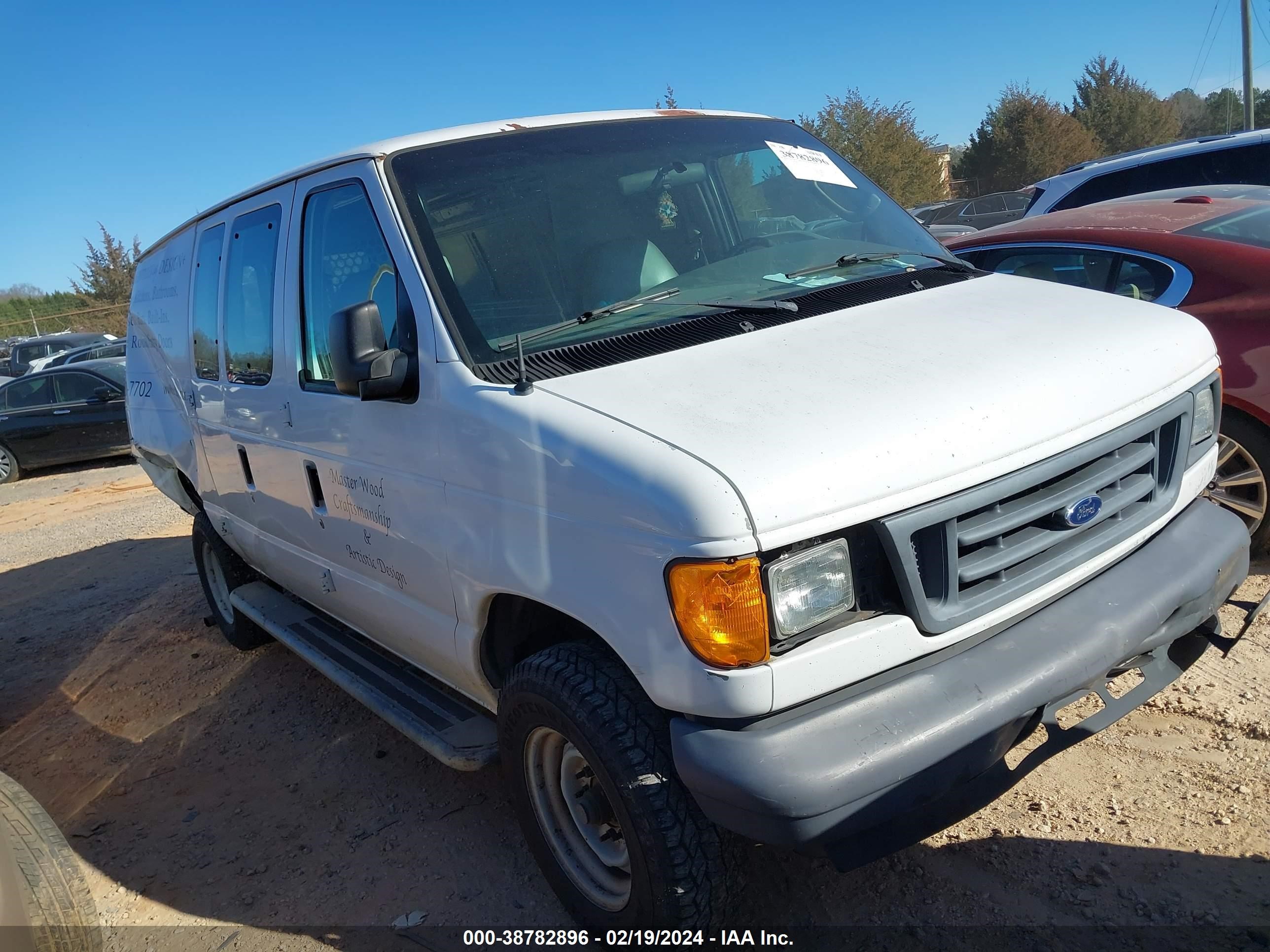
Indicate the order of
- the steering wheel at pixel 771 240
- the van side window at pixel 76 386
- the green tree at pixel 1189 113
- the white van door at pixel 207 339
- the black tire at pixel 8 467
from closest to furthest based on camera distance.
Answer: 1. the steering wheel at pixel 771 240
2. the white van door at pixel 207 339
3. the van side window at pixel 76 386
4. the black tire at pixel 8 467
5. the green tree at pixel 1189 113

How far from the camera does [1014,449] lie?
2.31m

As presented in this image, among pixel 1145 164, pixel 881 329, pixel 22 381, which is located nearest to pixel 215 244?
pixel 881 329

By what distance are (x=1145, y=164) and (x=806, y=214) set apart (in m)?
5.54

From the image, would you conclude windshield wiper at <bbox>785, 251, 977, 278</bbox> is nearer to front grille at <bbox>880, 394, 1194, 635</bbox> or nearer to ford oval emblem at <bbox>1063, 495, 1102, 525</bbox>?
front grille at <bbox>880, 394, 1194, 635</bbox>

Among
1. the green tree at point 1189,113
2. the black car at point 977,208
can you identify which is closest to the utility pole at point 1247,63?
the black car at point 977,208

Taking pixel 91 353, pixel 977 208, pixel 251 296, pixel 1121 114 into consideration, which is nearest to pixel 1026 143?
pixel 1121 114

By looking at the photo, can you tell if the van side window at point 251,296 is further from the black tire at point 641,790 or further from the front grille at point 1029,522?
the front grille at point 1029,522

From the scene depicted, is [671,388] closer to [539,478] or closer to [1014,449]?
[539,478]

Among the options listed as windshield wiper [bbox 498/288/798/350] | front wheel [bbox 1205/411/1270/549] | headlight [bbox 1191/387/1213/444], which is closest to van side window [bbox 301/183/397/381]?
windshield wiper [bbox 498/288/798/350]

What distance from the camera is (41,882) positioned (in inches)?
107

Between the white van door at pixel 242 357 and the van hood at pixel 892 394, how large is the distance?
1863 millimetres

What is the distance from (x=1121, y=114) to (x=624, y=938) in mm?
42547

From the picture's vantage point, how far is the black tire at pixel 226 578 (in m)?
5.40

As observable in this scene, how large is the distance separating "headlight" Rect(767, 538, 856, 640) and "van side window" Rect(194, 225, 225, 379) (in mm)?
3355
